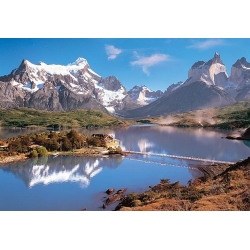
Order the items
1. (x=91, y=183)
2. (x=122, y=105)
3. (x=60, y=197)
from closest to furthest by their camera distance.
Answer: (x=60, y=197) → (x=91, y=183) → (x=122, y=105)

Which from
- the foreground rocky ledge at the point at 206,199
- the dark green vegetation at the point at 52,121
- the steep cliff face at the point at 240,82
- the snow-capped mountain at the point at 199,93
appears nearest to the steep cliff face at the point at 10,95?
the dark green vegetation at the point at 52,121

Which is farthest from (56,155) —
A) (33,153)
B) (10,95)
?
(10,95)

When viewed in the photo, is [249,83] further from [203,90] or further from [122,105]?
[122,105]

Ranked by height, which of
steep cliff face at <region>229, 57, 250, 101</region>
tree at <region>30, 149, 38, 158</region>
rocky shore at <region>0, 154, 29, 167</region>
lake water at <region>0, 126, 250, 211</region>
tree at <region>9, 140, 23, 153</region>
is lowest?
lake water at <region>0, 126, 250, 211</region>

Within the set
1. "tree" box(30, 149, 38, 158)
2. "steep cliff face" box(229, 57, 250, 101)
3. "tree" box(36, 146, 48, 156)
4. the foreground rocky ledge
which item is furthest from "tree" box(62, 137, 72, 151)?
"steep cliff face" box(229, 57, 250, 101)

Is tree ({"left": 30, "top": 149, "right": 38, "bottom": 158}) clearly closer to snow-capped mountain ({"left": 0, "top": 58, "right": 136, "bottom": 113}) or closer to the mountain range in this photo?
the mountain range

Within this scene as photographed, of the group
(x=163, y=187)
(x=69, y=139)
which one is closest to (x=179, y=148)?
(x=69, y=139)

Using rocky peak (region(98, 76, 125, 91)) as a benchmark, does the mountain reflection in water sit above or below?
below

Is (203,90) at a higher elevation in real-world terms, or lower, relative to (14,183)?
higher
